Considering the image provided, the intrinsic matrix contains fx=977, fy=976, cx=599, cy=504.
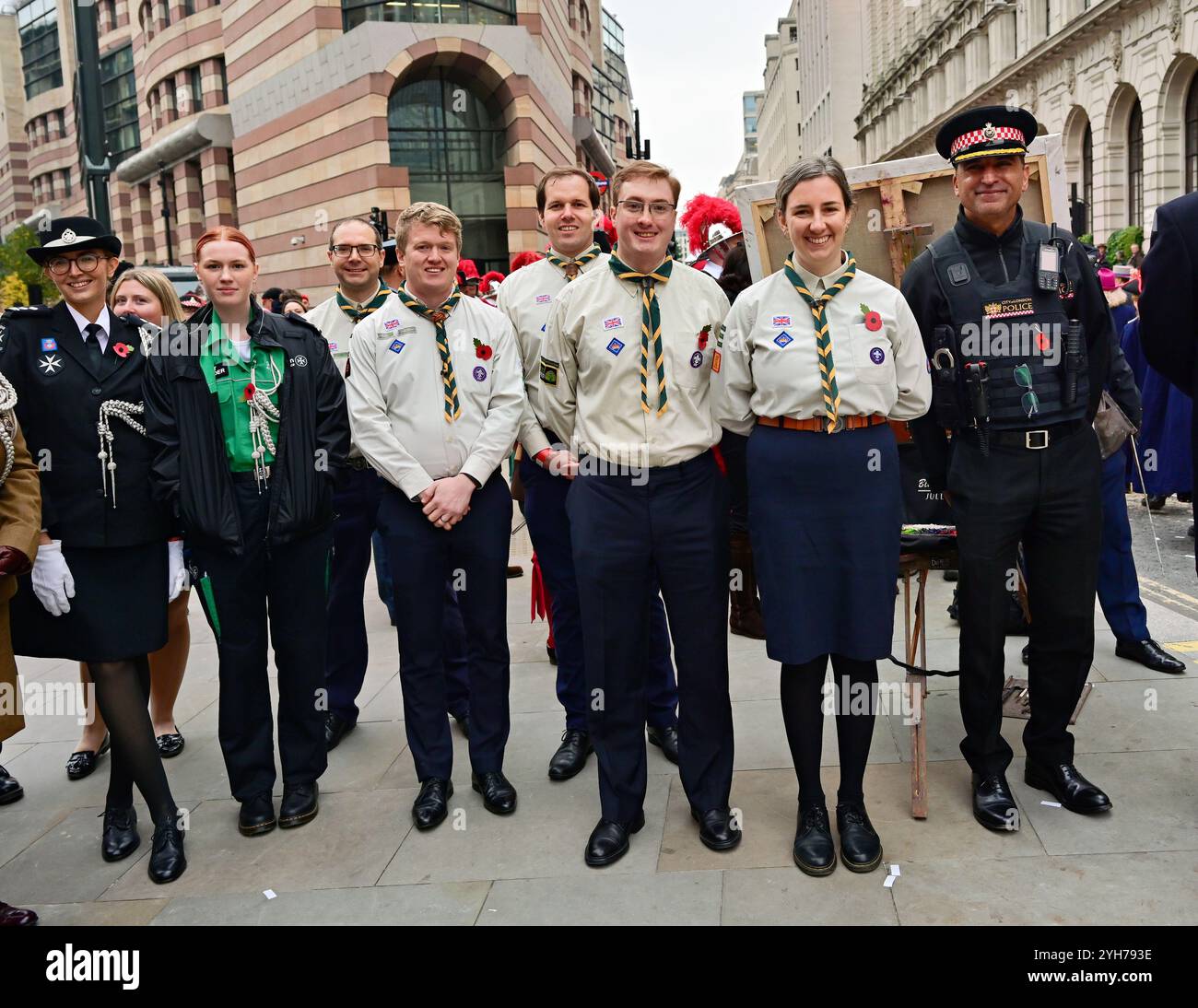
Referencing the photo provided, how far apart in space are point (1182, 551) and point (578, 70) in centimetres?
3419

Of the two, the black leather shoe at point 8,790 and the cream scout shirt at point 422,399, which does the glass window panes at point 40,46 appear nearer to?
the black leather shoe at point 8,790

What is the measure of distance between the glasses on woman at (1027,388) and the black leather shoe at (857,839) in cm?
164

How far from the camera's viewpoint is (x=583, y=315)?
3.79m

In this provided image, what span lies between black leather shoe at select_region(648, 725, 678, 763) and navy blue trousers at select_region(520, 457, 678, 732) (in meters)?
0.04

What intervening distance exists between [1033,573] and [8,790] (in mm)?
4844

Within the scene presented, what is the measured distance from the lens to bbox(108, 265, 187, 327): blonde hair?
5.09m

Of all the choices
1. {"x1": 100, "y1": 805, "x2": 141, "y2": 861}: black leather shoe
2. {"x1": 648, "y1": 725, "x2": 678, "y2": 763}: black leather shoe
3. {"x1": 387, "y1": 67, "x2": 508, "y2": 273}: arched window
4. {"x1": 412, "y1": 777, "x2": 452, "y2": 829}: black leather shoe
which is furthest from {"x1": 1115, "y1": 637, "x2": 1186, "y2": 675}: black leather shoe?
{"x1": 387, "y1": 67, "x2": 508, "y2": 273}: arched window

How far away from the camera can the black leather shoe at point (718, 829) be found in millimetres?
3746

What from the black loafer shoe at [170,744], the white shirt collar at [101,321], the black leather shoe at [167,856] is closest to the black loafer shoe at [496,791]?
the black leather shoe at [167,856]

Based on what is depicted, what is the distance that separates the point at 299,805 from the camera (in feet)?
14.1

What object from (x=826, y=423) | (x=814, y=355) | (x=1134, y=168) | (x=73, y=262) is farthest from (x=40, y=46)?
(x=826, y=423)

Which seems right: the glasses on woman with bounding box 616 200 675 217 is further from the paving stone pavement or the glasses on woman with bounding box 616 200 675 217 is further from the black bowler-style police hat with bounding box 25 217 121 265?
the paving stone pavement

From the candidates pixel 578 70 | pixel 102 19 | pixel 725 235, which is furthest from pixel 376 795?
pixel 102 19
